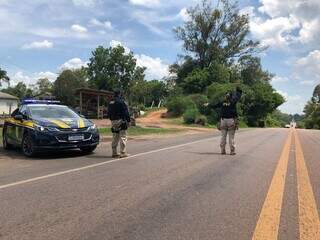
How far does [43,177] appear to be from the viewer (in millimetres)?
9117

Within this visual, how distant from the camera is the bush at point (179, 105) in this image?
5585 centimetres

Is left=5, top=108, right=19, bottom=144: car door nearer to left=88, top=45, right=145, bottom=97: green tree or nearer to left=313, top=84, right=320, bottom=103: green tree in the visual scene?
left=88, top=45, right=145, bottom=97: green tree

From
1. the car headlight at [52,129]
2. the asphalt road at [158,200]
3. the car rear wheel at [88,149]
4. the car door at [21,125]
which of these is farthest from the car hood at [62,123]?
the asphalt road at [158,200]

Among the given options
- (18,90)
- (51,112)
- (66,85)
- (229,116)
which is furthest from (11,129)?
(18,90)

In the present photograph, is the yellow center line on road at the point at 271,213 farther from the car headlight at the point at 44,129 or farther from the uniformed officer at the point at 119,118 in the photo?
the car headlight at the point at 44,129

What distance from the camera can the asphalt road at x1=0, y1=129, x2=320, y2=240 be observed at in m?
5.32

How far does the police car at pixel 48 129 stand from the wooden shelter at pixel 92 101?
27.2 metres

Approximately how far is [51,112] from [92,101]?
32.1 m

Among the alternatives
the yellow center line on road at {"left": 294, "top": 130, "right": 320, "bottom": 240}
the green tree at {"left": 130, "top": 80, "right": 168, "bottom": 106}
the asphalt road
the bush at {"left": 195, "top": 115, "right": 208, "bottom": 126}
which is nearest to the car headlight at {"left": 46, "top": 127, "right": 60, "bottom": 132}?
the asphalt road

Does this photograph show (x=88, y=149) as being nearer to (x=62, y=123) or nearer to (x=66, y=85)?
(x=62, y=123)

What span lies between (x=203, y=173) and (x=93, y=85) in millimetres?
65931

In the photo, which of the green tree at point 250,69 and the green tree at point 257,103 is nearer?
the green tree at point 257,103

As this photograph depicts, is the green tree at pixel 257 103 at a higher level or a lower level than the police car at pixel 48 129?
higher

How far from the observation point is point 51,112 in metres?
14.0
